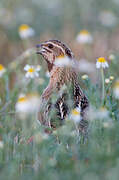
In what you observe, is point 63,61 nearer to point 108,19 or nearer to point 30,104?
point 30,104

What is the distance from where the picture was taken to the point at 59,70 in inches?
229

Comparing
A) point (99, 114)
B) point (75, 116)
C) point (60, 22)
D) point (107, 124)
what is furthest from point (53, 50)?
point (60, 22)

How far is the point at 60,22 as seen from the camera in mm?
11914

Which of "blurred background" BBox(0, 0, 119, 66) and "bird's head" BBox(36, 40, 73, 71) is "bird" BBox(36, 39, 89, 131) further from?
"blurred background" BBox(0, 0, 119, 66)

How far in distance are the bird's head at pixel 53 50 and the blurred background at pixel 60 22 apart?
176 inches

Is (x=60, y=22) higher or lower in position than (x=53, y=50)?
higher

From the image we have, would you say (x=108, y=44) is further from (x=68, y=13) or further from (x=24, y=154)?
(x=24, y=154)

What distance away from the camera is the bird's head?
573 cm

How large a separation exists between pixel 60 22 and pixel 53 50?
20.4 ft

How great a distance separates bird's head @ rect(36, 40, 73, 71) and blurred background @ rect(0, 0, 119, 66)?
4469 mm

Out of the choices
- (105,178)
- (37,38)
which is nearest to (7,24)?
(37,38)

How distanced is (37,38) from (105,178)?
8095 millimetres

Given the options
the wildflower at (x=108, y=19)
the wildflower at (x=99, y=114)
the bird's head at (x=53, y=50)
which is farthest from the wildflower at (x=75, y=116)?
the wildflower at (x=108, y=19)

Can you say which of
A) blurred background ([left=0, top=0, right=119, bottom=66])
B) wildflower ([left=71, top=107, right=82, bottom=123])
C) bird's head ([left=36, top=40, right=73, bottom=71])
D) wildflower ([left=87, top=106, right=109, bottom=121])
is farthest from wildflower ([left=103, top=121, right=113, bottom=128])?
blurred background ([left=0, top=0, right=119, bottom=66])
